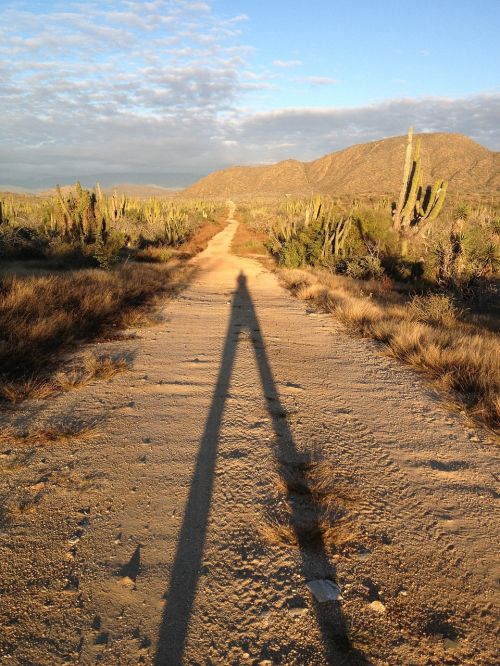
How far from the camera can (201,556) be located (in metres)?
2.61

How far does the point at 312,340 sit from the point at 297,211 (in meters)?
26.0

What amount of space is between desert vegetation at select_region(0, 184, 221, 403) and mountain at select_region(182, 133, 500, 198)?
1460 inches

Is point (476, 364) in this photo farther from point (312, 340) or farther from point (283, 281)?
point (283, 281)

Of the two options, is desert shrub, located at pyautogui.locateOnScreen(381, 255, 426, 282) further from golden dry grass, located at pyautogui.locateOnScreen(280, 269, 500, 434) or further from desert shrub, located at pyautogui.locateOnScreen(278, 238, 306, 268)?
golden dry grass, located at pyautogui.locateOnScreen(280, 269, 500, 434)

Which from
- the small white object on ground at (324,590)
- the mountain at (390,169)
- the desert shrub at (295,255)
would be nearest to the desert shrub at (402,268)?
the desert shrub at (295,255)

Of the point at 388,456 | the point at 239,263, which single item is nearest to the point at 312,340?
the point at 388,456

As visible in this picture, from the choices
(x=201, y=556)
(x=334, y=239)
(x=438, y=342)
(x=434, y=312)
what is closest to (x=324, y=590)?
(x=201, y=556)

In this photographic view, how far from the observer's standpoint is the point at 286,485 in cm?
326

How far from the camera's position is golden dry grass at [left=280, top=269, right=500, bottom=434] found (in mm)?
4878

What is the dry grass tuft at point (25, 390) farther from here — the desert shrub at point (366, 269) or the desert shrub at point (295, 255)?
the desert shrub at point (295, 255)

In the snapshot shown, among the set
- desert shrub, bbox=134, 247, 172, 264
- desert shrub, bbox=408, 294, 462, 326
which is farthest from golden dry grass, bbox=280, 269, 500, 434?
desert shrub, bbox=134, 247, 172, 264

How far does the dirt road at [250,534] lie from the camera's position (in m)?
2.12

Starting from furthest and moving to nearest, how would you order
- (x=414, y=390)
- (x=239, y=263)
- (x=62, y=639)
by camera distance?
1. (x=239, y=263)
2. (x=414, y=390)
3. (x=62, y=639)

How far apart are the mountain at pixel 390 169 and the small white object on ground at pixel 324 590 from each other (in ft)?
159
